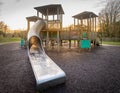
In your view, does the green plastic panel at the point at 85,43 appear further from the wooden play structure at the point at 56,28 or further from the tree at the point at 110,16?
the tree at the point at 110,16

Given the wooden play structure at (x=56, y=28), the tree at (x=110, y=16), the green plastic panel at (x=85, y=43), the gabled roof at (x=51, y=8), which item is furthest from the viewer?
the tree at (x=110, y=16)

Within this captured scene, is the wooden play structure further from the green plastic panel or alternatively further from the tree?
the tree

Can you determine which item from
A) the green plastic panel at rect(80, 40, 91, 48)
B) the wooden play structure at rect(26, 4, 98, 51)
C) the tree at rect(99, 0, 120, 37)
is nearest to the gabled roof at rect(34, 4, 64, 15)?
the wooden play structure at rect(26, 4, 98, 51)

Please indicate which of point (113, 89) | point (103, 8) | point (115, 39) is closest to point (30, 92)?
point (113, 89)

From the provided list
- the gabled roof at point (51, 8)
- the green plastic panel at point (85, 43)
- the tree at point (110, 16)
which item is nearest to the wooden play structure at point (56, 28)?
the gabled roof at point (51, 8)

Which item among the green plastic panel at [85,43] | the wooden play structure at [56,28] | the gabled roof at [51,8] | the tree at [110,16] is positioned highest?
the tree at [110,16]

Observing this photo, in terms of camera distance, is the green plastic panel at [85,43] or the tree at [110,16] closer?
the green plastic panel at [85,43]

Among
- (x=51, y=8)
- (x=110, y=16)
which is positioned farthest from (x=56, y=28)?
(x=110, y=16)

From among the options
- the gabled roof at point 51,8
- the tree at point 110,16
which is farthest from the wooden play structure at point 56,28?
the tree at point 110,16

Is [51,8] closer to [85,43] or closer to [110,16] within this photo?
[85,43]

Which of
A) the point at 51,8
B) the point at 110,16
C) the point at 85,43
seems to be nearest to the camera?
the point at 85,43

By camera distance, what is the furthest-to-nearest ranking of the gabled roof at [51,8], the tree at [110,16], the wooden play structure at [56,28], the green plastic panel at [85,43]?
the tree at [110,16] < the wooden play structure at [56,28] < the green plastic panel at [85,43] < the gabled roof at [51,8]

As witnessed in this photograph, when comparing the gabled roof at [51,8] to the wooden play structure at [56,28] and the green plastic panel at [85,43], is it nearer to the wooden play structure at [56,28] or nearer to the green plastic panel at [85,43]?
the wooden play structure at [56,28]

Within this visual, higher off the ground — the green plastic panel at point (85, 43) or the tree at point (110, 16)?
the tree at point (110, 16)
